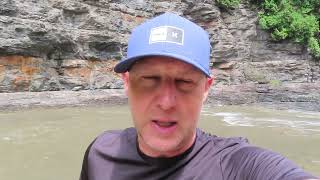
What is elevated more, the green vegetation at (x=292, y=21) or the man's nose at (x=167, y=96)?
the green vegetation at (x=292, y=21)

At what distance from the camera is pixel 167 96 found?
1.30m

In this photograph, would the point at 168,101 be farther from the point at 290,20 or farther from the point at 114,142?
the point at 290,20

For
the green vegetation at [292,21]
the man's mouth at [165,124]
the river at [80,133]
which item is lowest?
the river at [80,133]

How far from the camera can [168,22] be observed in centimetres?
125

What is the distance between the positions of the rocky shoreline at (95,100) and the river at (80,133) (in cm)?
24

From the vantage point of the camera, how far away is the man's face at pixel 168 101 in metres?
1.29

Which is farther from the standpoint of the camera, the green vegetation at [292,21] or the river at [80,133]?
the green vegetation at [292,21]

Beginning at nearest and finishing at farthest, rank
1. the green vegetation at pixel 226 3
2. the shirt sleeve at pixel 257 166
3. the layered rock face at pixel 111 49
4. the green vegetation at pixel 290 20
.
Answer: the shirt sleeve at pixel 257 166 → the layered rock face at pixel 111 49 → the green vegetation at pixel 226 3 → the green vegetation at pixel 290 20

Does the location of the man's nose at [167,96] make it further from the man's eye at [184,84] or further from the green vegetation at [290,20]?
the green vegetation at [290,20]

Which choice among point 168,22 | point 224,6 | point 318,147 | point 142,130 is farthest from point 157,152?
point 224,6

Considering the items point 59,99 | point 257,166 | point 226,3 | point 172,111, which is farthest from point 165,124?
point 226,3

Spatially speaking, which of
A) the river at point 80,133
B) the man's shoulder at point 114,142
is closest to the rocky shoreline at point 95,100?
the river at point 80,133

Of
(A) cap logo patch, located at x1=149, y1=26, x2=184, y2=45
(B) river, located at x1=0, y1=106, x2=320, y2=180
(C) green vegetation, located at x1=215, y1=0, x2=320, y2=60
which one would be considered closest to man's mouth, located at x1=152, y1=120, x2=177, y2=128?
(A) cap logo patch, located at x1=149, y1=26, x2=184, y2=45

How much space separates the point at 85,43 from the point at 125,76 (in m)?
10.2
